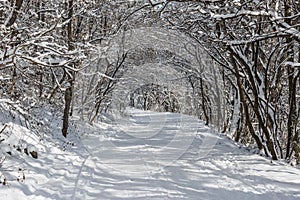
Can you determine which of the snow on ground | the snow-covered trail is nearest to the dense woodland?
the snow on ground

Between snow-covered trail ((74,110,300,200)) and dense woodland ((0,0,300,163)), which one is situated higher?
dense woodland ((0,0,300,163))

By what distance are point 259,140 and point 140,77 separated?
60.4 feet

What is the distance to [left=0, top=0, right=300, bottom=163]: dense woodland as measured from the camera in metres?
6.42

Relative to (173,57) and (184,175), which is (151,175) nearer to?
(184,175)

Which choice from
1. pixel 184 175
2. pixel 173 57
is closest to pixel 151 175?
pixel 184 175

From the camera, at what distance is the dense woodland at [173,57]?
642cm

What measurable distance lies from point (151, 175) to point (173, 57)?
51.0 ft

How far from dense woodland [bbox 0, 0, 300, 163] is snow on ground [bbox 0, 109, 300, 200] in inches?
50.8

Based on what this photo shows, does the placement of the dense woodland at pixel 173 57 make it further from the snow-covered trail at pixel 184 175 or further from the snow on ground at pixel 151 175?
the snow-covered trail at pixel 184 175

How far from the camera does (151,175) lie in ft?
26.2

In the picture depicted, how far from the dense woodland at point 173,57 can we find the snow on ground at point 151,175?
1291 millimetres

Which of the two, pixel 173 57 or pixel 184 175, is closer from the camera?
pixel 184 175

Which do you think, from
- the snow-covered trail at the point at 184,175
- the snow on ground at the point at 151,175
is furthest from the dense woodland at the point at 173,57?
the snow-covered trail at the point at 184,175

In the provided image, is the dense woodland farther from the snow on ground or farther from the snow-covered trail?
the snow-covered trail
